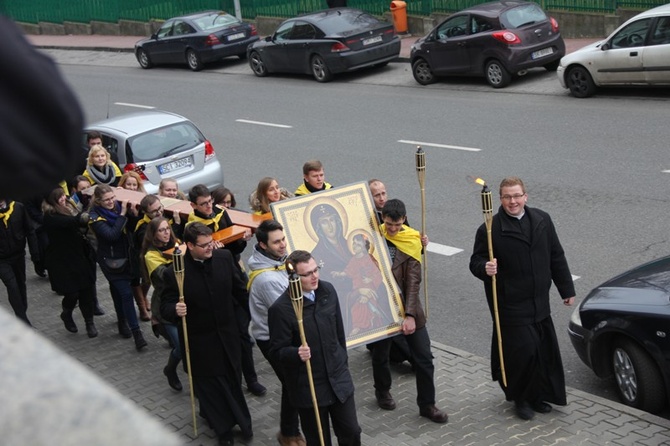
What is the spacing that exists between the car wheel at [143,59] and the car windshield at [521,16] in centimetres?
1486

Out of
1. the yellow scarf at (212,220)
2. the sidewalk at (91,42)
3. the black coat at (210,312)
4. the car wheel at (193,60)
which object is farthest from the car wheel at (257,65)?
the black coat at (210,312)

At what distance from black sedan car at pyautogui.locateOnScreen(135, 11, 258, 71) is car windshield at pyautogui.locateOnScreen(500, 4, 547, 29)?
1099cm

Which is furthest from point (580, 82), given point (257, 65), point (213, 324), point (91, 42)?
point (91, 42)

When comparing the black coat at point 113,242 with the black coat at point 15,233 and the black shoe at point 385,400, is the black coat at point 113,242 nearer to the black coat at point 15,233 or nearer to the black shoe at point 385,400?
the black coat at point 15,233

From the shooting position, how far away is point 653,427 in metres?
7.35

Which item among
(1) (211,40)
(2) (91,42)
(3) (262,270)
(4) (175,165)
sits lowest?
(4) (175,165)

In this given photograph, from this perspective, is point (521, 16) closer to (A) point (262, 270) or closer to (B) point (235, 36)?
(B) point (235, 36)

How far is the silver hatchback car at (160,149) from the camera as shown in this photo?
47.3ft

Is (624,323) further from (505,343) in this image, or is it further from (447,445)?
(447,445)

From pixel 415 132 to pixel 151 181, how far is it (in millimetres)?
6023

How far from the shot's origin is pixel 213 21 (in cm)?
3103

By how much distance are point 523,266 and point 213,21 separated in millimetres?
24724

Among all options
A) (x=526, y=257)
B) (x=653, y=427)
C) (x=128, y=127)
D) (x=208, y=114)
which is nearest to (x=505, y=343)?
(x=526, y=257)

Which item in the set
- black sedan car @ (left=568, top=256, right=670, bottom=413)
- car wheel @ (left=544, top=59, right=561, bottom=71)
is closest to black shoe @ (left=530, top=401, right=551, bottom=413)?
black sedan car @ (left=568, top=256, right=670, bottom=413)
